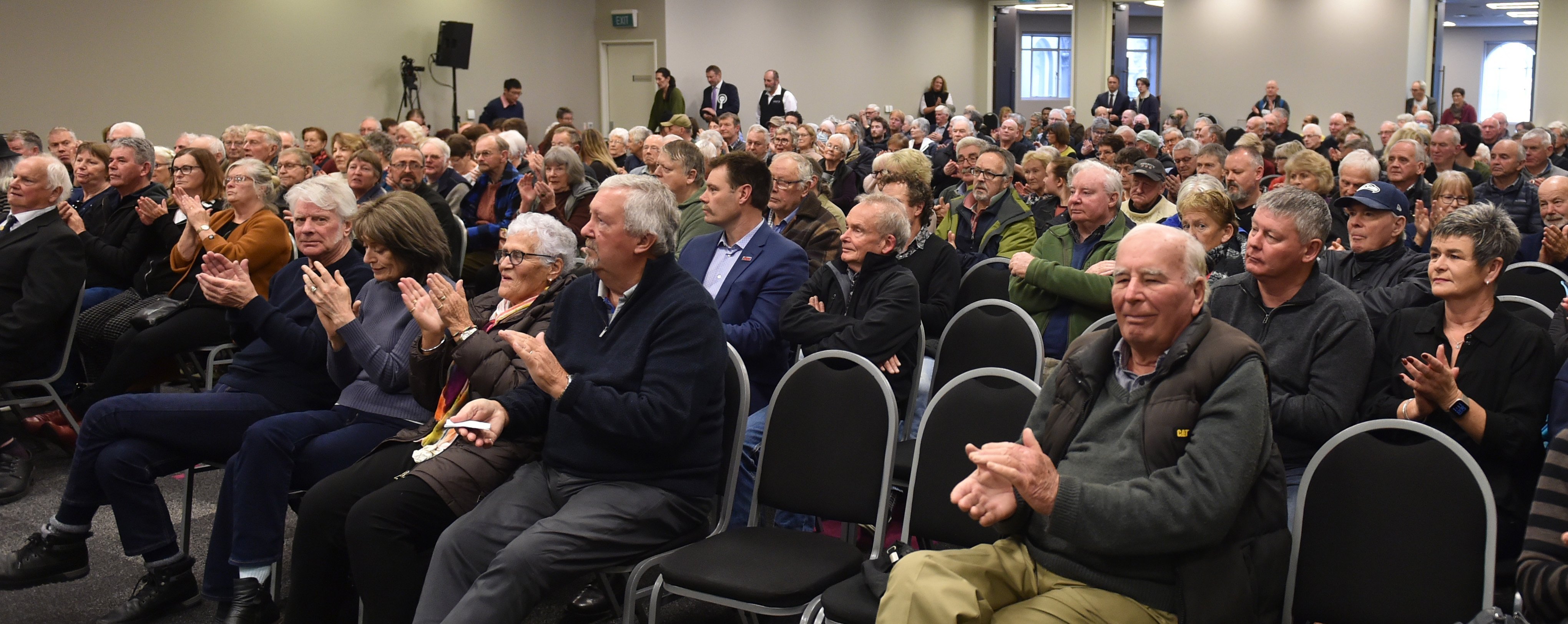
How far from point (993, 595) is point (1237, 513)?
0.46 meters

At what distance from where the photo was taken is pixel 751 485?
3.16 metres

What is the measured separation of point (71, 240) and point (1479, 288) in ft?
14.8

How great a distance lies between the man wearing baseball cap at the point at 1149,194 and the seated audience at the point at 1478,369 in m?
2.14

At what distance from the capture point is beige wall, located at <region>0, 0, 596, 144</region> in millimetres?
10227

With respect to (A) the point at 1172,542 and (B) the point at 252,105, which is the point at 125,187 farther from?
(B) the point at 252,105

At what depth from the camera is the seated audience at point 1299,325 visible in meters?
2.55

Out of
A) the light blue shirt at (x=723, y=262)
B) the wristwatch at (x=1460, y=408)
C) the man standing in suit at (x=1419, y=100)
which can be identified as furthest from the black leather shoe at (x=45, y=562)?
the man standing in suit at (x=1419, y=100)

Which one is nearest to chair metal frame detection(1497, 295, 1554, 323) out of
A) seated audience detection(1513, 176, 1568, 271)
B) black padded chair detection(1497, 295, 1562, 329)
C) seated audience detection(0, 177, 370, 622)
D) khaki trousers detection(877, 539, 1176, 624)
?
black padded chair detection(1497, 295, 1562, 329)

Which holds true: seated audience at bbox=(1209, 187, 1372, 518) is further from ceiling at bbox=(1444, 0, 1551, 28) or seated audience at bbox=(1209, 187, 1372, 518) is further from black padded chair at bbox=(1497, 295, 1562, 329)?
ceiling at bbox=(1444, 0, 1551, 28)

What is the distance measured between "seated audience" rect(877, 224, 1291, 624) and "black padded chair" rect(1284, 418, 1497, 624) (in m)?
0.10

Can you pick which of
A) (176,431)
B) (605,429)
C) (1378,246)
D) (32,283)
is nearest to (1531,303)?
(1378,246)

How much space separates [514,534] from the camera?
2.59 meters

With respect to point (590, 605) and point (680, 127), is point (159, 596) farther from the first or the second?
point (680, 127)

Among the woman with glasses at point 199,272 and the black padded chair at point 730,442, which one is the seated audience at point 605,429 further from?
the woman with glasses at point 199,272
